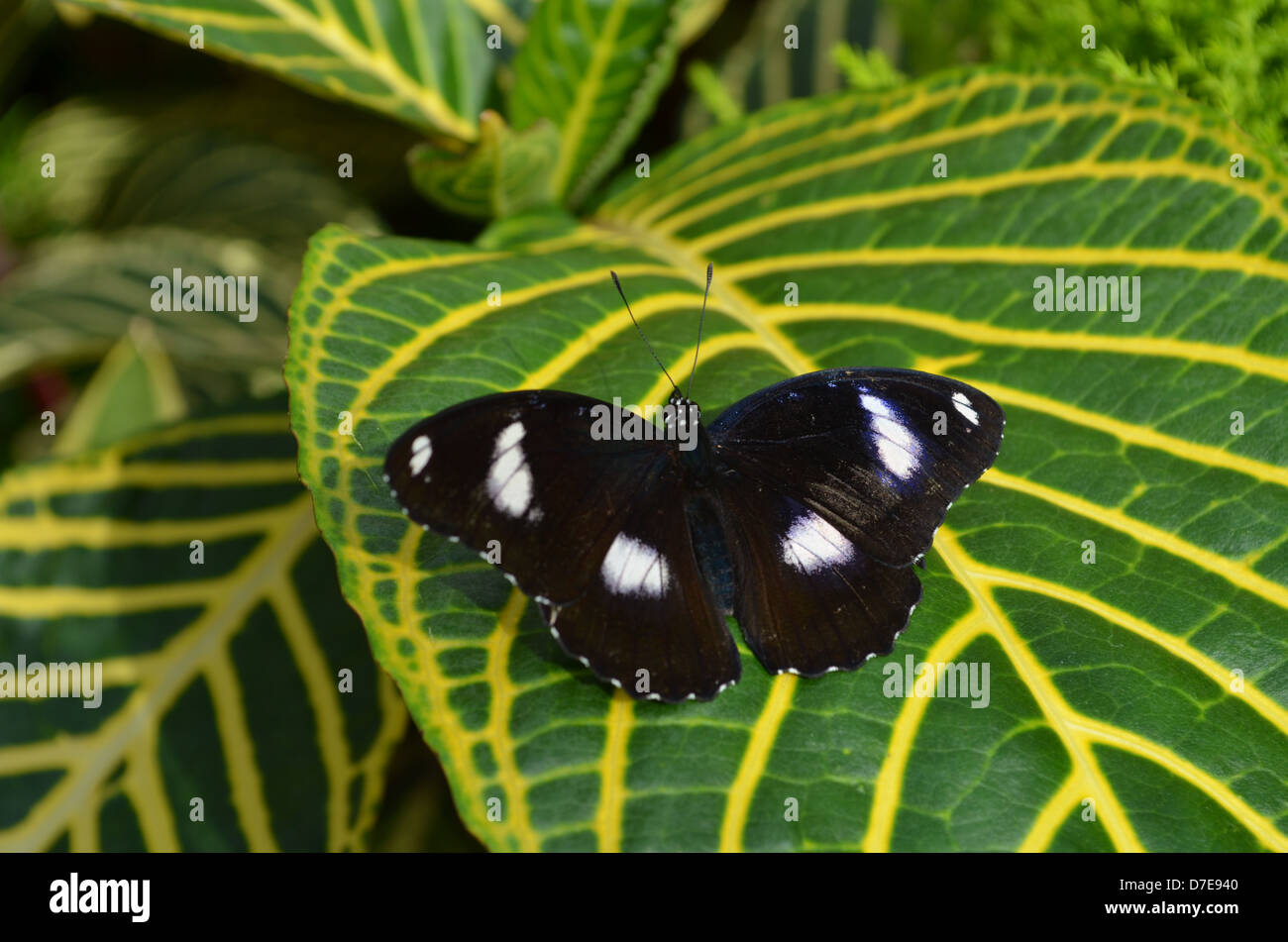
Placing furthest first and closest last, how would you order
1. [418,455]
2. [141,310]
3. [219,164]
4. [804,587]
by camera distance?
[219,164] → [141,310] → [804,587] → [418,455]

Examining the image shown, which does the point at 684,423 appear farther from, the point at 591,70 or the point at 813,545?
the point at 591,70

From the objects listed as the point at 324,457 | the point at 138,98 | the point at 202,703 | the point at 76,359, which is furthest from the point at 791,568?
the point at 138,98

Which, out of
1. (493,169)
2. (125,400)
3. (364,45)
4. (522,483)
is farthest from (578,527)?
(125,400)

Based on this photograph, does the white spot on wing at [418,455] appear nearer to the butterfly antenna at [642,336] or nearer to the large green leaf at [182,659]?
the butterfly antenna at [642,336]

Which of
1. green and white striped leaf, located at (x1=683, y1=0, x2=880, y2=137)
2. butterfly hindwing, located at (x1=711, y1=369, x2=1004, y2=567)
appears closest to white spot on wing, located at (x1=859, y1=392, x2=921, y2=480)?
butterfly hindwing, located at (x1=711, y1=369, x2=1004, y2=567)

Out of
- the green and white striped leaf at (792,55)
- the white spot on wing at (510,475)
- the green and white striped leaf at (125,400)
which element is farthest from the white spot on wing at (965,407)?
the green and white striped leaf at (125,400)

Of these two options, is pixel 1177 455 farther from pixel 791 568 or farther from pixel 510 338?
pixel 510 338
